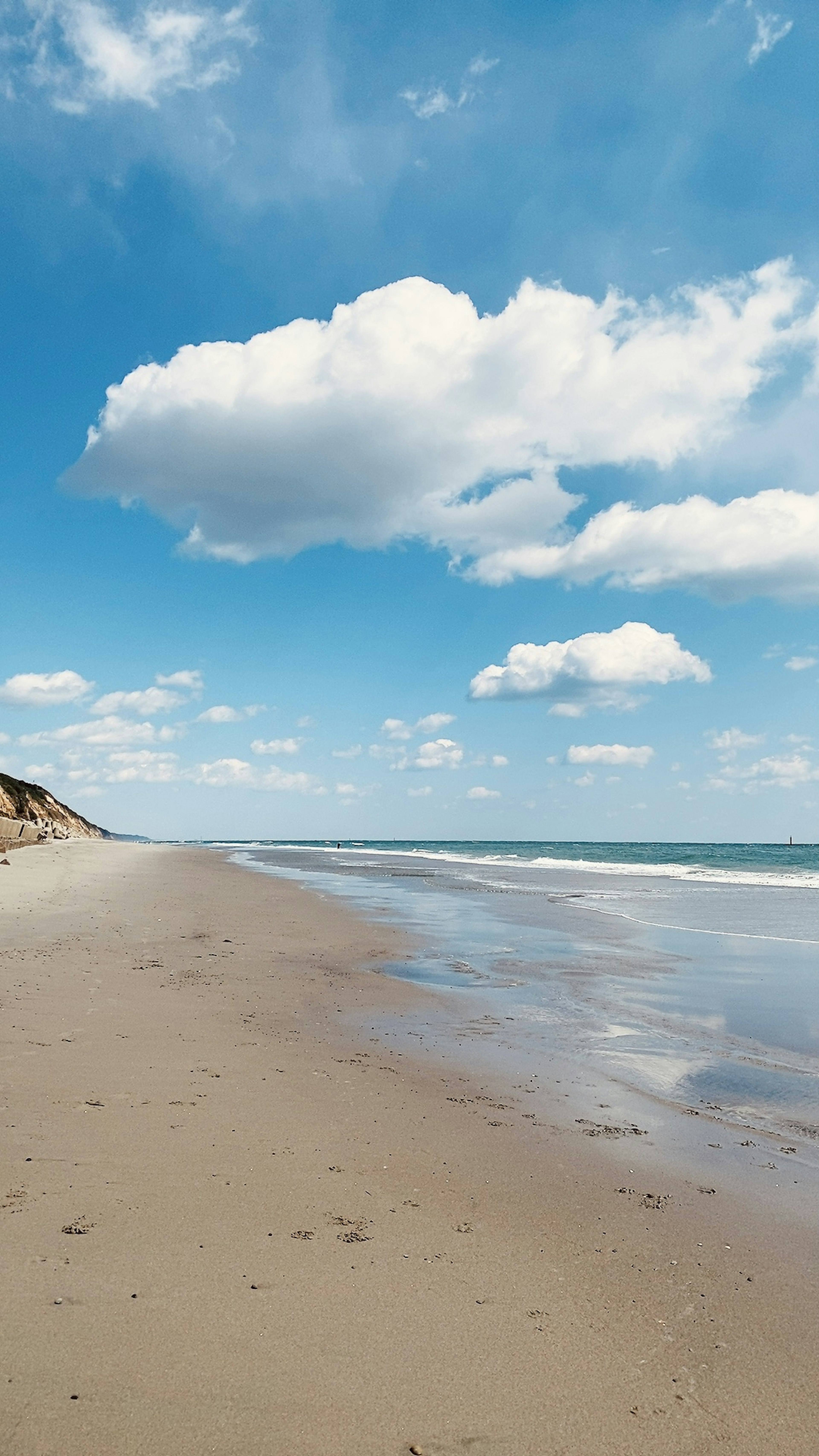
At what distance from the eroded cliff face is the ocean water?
2052 centimetres

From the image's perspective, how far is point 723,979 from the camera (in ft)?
46.9

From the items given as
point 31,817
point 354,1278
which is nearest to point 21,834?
point 31,817

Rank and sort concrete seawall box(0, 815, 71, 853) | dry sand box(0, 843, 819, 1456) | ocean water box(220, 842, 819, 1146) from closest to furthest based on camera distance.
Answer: dry sand box(0, 843, 819, 1456) < ocean water box(220, 842, 819, 1146) < concrete seawall box(0, 815, 71, 853)

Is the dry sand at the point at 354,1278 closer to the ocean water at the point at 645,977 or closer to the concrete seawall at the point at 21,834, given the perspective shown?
the ocean water at the point at 645,977

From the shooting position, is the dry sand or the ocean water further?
the ocean water

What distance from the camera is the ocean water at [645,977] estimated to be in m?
8.60

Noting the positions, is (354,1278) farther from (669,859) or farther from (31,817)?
(669,859)

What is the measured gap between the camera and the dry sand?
3.19 meters

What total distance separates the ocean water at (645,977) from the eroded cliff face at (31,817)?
20515mm

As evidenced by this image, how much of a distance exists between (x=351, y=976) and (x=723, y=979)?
6.67 m

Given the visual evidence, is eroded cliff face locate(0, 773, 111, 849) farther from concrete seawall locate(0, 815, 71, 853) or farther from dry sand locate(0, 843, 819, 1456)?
dry sand locate(0, 843, 819, 1456)

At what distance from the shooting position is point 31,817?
226 ft

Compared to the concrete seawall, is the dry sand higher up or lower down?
lower down

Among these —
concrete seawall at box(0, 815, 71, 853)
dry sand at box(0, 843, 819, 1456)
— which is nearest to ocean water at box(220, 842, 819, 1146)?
dry sand at box(0, 843, 819, 1456)
